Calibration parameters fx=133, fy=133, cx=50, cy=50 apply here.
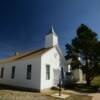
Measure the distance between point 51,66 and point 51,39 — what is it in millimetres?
4895

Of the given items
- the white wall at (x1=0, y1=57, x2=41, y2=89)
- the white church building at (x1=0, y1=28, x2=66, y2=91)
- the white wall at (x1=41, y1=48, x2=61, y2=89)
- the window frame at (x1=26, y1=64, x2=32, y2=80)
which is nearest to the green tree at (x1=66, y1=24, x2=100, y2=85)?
the white church building at (x1=0, y1=28, x2=66, y2=91)

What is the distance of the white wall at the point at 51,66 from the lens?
671 inches

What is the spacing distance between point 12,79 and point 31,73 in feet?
17.3

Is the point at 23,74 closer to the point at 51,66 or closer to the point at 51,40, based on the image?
the point at 51,66

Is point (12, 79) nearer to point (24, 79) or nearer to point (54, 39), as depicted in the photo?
point (24, 79)

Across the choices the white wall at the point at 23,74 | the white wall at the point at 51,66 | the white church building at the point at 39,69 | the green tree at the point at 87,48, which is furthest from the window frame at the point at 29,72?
the green tree at the point at 87,48

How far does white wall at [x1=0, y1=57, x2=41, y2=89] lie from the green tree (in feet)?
26.4

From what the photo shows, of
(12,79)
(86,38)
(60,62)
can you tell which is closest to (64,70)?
(60,62)

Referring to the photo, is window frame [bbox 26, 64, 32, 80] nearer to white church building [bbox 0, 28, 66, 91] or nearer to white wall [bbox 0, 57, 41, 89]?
white church building [bbox 0, 28, 66, 91]

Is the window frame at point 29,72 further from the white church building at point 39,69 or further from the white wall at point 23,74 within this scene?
the white wall at point 23,74

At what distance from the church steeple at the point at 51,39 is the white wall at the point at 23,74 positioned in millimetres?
5085

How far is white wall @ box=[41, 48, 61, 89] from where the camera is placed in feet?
55.9

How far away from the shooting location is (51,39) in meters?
21.8

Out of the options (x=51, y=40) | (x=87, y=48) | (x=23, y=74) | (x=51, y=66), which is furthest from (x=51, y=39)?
(x=23, y=74)
